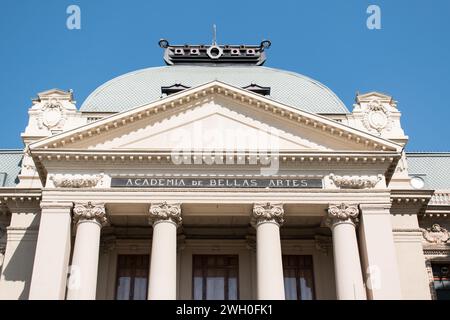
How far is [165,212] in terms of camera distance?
2930 centimetres

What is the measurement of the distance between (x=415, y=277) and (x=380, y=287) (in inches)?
203

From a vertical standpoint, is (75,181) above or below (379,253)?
above

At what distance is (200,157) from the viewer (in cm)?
3053

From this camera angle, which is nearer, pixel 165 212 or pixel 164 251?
pixel 164 251

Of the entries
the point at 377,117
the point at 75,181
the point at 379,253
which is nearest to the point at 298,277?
the point at 379,253

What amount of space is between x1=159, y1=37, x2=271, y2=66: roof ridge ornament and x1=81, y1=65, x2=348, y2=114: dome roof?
2.48 metres

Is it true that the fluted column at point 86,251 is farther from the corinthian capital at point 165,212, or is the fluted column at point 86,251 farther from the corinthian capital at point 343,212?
the corinthian capital at point 343,212

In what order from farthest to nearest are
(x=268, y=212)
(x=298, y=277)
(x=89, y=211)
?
(x=298, y=277)
(x=268, y=212)
(x=89, y=211)

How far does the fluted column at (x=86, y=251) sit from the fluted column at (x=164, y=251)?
7.76 feet

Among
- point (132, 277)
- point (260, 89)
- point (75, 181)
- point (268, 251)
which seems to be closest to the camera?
point (268, 251)

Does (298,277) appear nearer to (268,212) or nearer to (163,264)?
(268,212)

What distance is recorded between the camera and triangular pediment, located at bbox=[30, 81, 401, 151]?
101 ft

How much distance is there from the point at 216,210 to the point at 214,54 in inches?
756
